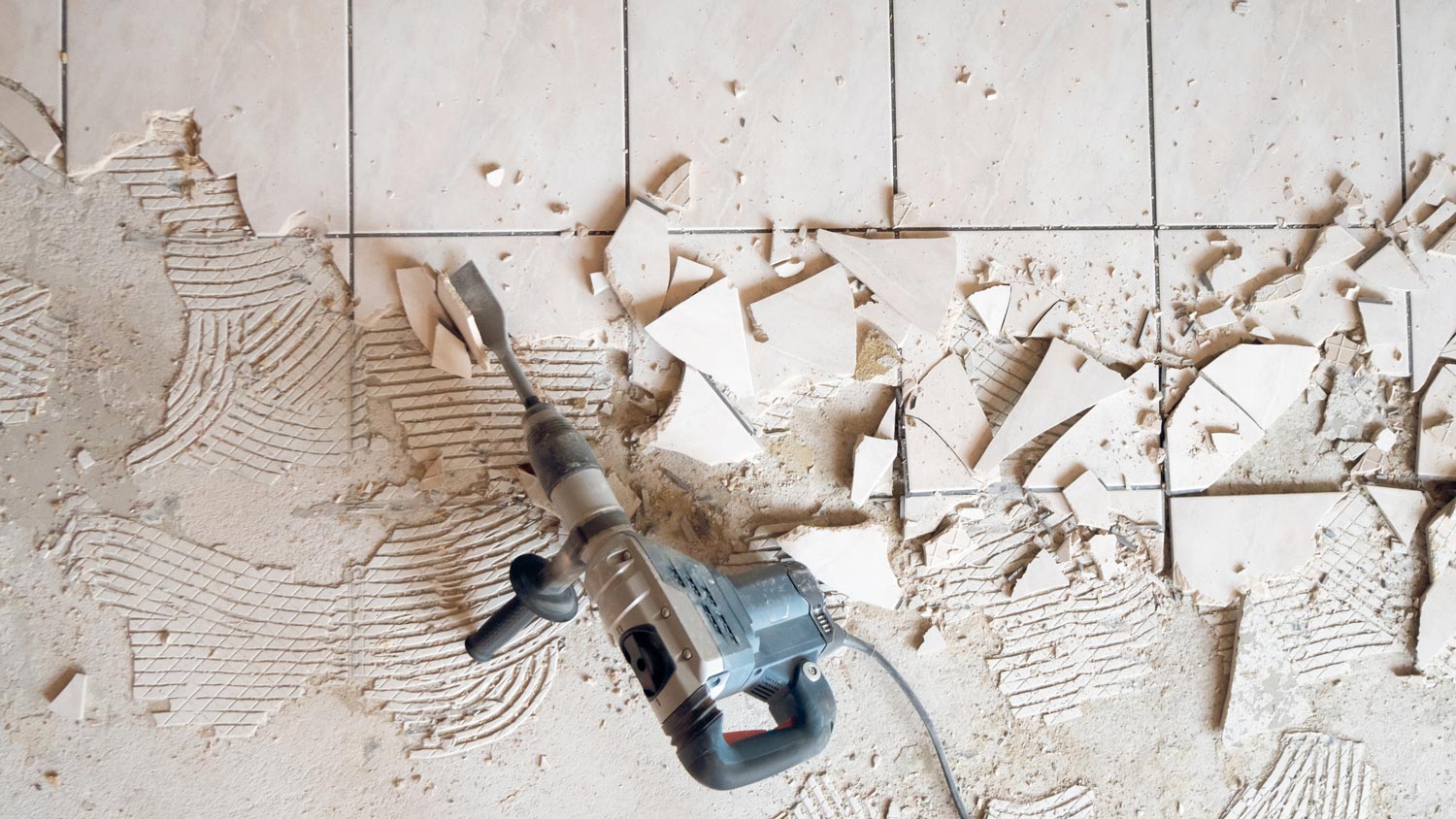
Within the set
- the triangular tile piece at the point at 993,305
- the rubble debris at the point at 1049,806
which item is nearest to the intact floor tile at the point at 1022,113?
the triangular tile piece at the point at 993,305

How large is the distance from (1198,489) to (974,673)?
18.4 inches

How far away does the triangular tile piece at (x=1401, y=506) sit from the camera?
135 centimetres

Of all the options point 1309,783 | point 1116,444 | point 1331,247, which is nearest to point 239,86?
point 1116,444

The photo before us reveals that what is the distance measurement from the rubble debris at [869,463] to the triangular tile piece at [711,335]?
0.20 m

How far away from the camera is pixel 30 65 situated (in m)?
1.18

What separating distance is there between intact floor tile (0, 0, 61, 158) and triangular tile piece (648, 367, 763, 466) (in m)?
0.96

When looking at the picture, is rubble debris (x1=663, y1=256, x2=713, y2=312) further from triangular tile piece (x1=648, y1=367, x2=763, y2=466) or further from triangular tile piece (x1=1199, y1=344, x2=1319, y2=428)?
triangular tile piece (x1=1199, y1=344, x2=1319, y2=428)

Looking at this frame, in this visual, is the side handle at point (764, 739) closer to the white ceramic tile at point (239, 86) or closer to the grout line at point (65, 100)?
the white ceramic tile at point (239, 86)

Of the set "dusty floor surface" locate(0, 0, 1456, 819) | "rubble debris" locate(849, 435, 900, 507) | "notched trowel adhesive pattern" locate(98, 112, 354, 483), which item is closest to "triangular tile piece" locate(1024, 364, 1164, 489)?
"dusty floor surface" locate(0, 0, 1456, 819)

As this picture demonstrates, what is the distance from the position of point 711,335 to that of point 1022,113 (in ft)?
2.03

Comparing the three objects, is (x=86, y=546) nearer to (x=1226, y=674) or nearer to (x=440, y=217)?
(x=440, y=217)

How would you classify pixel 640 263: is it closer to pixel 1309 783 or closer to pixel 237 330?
pixel 237 330

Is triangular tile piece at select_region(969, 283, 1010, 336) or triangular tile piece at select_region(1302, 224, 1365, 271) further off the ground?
triangular tile piece at select_region(969, 283, 1010, 336)

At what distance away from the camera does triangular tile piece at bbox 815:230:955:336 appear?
50.2 inches
